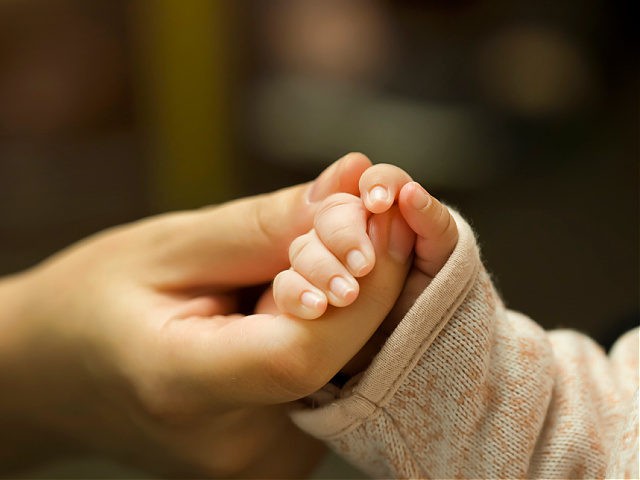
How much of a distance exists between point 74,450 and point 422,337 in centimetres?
38

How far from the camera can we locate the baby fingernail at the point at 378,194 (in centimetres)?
34

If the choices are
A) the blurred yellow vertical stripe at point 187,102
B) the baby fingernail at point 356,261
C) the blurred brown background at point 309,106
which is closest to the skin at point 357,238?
the baby fingernail at point 356,261

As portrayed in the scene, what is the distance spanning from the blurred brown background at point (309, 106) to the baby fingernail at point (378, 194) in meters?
0.73

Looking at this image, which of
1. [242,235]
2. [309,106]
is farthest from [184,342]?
[309,106]

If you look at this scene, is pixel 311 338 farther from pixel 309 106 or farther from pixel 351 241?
pixel 309 106

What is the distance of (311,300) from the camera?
0.34m

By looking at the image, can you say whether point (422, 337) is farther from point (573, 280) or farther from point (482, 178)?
point (482, 178)

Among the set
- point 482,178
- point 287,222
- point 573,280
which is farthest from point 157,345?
point 482,178

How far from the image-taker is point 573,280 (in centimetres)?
95

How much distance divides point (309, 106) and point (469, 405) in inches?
44.4

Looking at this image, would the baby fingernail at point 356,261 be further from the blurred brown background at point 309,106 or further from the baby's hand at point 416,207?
the blurred brown background at point 309,106

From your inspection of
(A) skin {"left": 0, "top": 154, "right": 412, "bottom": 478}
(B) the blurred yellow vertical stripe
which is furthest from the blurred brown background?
(A) skin {"left": 0, "top": 154, "right": 412, "bottom": 478}

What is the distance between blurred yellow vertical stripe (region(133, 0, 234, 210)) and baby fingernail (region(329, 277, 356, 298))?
1.14 m

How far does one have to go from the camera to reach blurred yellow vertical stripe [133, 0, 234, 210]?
4.69ft
